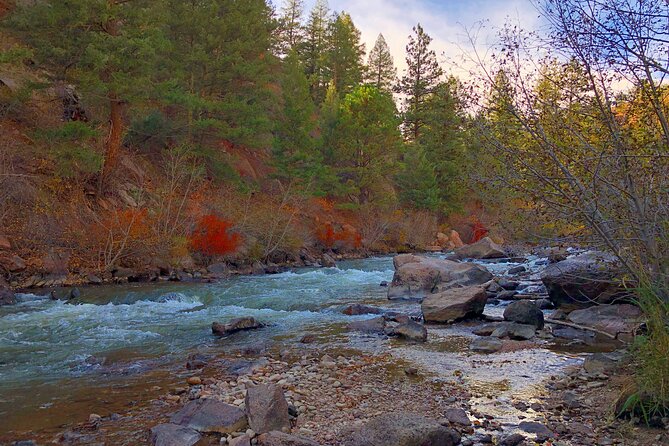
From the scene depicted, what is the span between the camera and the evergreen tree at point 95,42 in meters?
16.8

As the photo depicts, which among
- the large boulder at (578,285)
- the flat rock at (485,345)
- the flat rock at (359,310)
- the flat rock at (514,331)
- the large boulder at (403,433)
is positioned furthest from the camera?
the flat rock at (359,310)

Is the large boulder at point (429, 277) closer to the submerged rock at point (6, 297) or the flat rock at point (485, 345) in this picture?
the flat rock at point (485, 345)

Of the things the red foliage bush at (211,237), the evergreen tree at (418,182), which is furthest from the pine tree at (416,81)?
the red foliage bush at (211,237)

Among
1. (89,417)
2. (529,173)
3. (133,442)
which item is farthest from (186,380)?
(529,173)

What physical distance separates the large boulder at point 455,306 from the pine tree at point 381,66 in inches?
1888

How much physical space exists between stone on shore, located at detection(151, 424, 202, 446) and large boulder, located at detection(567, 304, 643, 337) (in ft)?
22.7

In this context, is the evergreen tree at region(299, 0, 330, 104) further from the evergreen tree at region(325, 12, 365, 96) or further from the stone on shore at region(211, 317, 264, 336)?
the stone on shore at region(211, 317, 264, 336)

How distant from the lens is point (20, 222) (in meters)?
16.0

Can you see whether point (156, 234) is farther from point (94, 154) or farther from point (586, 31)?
point (586, 31)

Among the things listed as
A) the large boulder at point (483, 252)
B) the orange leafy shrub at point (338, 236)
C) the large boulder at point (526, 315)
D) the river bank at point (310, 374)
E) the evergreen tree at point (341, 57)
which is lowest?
the river bank at point (310, 374)

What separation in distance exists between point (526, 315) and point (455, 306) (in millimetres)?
1496

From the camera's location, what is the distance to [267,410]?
17.0 feet

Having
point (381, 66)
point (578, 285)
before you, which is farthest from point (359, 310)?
point (381, 66)

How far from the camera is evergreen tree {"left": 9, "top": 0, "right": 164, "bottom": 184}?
16.8m
